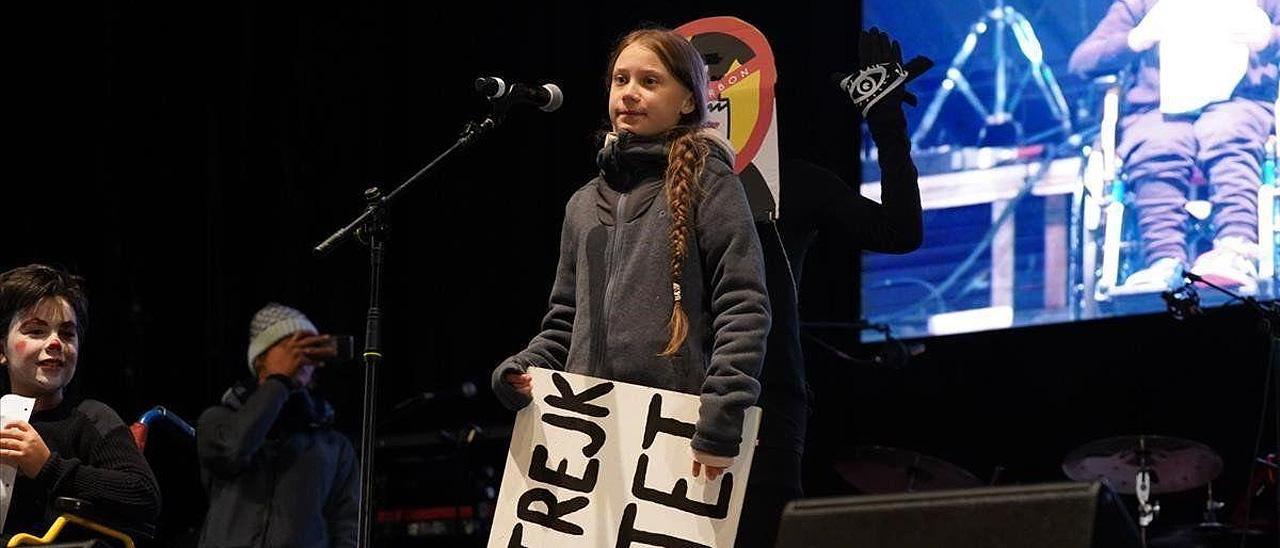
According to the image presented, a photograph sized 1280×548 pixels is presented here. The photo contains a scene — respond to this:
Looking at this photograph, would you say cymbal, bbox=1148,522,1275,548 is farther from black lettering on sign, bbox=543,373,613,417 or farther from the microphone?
black lettering on sign, bbox=543,373,613,417

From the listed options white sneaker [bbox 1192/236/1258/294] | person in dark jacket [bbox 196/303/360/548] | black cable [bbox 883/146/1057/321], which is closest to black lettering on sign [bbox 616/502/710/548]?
person in dark jacket [bbox 196/303/360/548]

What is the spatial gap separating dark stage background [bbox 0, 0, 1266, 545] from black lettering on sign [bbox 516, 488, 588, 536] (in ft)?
10.6

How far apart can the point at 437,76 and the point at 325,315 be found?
43.1 inches

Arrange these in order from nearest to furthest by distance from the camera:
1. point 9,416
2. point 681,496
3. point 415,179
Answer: point 681,496 < point 9,416 < point 415,179

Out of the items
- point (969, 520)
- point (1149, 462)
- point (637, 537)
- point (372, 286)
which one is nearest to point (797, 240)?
point (637, 537)

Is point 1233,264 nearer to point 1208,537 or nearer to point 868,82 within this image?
point 1208,537

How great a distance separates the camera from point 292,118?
6.79m

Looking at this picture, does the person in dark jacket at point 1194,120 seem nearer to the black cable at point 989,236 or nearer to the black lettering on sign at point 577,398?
the black cable at point 989,236

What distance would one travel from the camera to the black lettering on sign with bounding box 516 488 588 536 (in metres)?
2.82

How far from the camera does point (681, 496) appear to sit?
2740 millimetres

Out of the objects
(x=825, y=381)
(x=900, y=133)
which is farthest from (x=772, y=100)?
(x=825, y=381)

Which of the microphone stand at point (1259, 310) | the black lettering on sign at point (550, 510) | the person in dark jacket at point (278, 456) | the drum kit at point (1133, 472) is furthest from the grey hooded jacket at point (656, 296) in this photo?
the drum kit at point (1133, 472)

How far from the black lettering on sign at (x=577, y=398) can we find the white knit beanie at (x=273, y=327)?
9.56 ft

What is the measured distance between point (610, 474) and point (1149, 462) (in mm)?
3495
